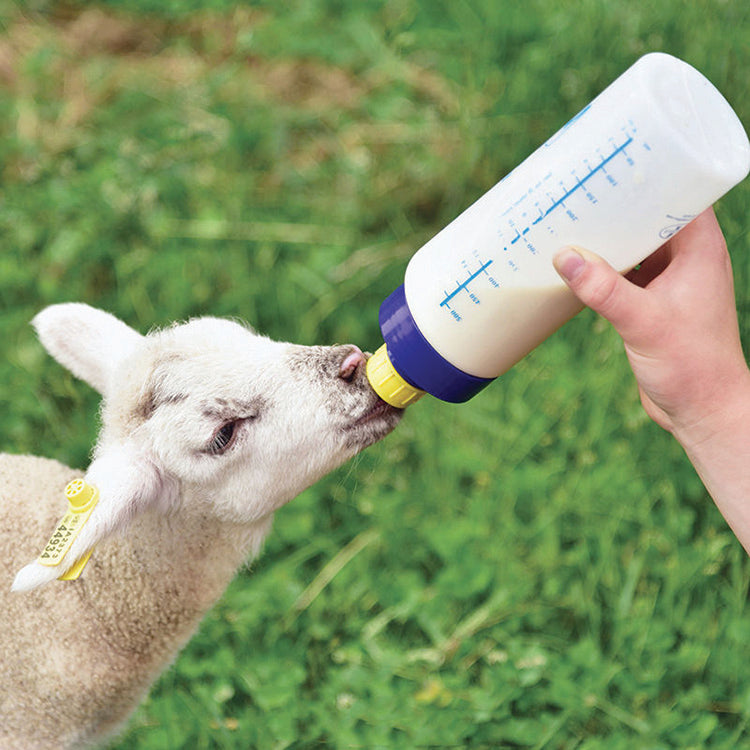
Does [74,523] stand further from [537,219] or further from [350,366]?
[537,219]

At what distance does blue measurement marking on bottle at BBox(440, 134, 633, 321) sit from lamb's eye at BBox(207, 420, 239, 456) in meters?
Result: 0.64

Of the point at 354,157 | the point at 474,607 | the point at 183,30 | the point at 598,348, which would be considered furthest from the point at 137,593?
the point at 183,30

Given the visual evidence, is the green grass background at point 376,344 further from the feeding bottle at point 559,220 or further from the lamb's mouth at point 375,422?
the feeding bottle at point 559,220

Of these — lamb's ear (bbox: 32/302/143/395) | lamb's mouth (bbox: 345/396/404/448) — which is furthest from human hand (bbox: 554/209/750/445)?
lamb's ear (bbox: 32/302/143/395)

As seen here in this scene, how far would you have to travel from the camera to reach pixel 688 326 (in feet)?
5.47

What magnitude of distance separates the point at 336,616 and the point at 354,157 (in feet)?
7.07

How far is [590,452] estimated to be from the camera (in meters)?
3.04

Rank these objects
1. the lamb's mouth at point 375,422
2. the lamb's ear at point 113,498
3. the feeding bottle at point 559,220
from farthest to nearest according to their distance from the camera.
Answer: the lamb's mouth at point 375,422 → the lamb's ear at point 113,498 → the feeding bottle at point 559,220

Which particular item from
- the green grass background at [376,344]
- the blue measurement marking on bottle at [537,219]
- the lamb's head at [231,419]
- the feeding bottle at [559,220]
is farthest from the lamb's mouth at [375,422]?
the green grass background at [376,344]

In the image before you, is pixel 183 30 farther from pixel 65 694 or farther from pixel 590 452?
pixel 65 694

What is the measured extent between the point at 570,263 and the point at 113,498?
1.03 meters

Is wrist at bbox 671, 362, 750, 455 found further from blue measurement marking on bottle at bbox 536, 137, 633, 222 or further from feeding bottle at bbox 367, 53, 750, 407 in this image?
blue measurement marking on bottle at bbox 536, 137, 633, 222

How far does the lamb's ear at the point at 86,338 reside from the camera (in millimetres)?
2365

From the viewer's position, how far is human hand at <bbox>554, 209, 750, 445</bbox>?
1.61m
